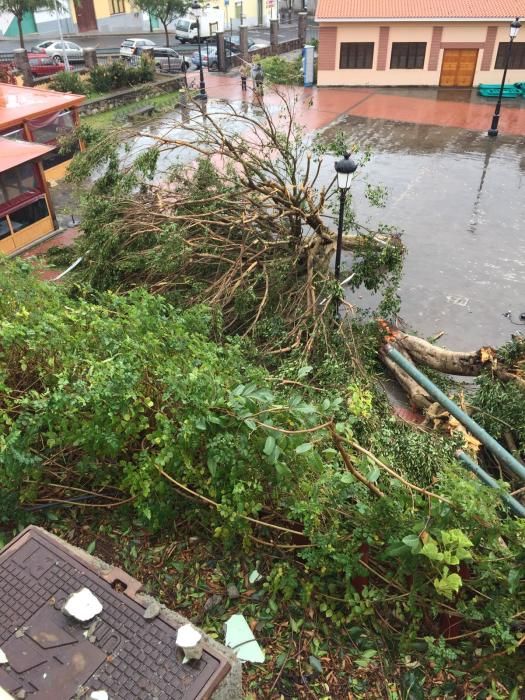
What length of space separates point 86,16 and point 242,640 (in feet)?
166

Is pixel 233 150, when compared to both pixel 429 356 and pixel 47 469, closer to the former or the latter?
pixel 429 356

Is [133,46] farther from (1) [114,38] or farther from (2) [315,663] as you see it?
(2) [315,663]

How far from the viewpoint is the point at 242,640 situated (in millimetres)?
3400

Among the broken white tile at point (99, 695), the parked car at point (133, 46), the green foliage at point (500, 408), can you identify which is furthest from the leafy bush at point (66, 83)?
the broken white tile at point (99, 695)

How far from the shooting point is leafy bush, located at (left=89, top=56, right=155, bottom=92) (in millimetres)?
25828

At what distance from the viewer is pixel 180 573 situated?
12.5ft

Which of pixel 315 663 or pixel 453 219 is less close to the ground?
pixel 315 663

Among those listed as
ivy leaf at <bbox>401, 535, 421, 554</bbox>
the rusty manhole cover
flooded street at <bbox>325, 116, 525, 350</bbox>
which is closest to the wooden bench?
flooded street at <bbox>325, 116, 525, 350</bbox>

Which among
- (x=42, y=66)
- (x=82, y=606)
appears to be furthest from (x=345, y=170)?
(x=42, y=66)

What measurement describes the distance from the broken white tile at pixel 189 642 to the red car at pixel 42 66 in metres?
32.7

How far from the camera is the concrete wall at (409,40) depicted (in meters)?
24.6

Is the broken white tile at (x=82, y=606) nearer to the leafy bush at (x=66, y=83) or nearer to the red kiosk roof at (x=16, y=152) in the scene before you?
the red kiosk roof at (x=16, y=152)

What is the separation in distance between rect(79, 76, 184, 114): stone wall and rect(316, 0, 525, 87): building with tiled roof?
772cm

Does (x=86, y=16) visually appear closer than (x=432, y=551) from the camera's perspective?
No
